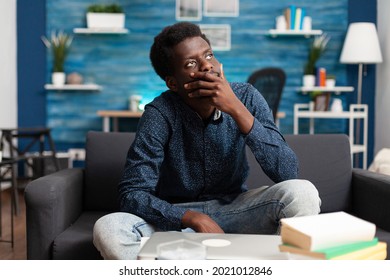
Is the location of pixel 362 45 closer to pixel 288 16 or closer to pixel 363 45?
pixel 363 45

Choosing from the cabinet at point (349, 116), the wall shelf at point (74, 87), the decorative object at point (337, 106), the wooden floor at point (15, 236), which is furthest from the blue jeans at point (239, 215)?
the wall shelf at point (74, 87)

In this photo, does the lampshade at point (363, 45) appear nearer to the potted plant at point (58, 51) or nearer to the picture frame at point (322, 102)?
the picture frame at point (322, 102)

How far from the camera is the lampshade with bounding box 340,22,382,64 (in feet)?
11.5

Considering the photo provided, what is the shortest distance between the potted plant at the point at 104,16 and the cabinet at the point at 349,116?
4.55ft

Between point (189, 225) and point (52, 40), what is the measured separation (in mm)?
2952

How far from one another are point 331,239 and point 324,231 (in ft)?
0.05

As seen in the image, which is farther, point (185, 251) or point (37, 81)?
point (37, 81)

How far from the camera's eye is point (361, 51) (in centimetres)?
351

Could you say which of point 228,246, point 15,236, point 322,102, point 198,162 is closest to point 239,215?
point 198,162

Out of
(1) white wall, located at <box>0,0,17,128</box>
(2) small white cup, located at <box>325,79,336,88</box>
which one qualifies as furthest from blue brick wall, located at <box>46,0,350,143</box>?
(1) white wall, located at <box>0,0,17,128</box>

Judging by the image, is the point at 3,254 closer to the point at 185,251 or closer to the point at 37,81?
the point at 185,251

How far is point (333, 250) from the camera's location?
2.10 feet

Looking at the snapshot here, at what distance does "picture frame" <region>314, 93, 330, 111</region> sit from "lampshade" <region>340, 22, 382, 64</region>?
0.28 m
